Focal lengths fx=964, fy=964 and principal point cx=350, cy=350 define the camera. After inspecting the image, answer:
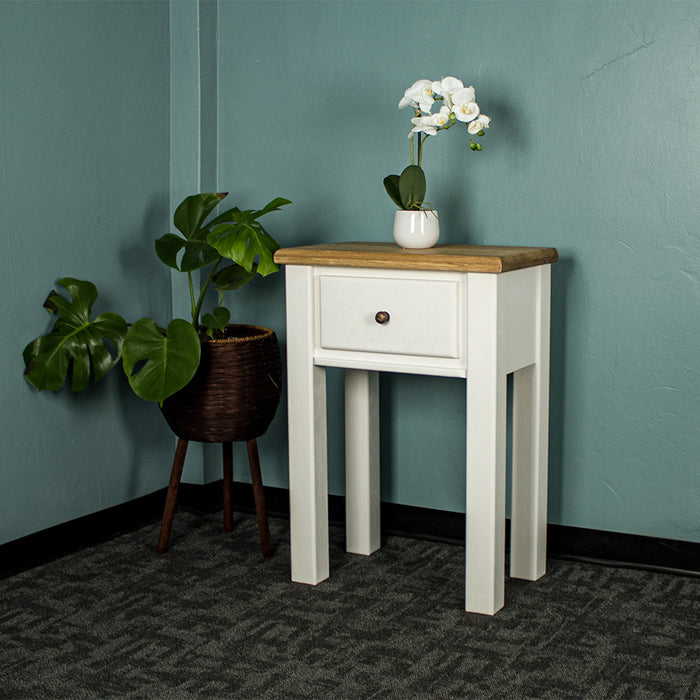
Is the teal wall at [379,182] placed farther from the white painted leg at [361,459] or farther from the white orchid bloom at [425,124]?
the white orchid bloom at [425,124]

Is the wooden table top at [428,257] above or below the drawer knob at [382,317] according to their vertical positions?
above

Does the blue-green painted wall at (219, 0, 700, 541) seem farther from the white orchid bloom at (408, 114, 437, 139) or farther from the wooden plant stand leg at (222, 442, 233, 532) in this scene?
the wooden plant stand leg at (222, 442, 233, 532)

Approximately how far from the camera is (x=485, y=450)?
82.0 inches

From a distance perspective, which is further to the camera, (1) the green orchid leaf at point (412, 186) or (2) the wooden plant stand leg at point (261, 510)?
(2) the wooden plant stand leg at point (261, 510)

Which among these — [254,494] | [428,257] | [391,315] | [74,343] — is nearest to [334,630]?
[254,494]

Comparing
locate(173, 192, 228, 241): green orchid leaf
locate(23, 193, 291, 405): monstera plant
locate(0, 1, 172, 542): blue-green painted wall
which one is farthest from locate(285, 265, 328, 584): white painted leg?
locate(0, 1, 172, 542): blue-green painted wall

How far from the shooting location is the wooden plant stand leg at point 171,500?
100 inches

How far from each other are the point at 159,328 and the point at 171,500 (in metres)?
0.49

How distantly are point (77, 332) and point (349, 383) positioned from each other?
0.69 m

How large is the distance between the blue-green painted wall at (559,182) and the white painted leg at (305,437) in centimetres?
41

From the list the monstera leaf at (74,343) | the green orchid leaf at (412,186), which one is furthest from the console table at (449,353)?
the monstera leaf at (74,343)

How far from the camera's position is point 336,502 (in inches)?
109

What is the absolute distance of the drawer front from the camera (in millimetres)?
2080

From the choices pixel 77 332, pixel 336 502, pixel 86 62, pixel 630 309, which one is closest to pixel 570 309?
pixel 630 309
